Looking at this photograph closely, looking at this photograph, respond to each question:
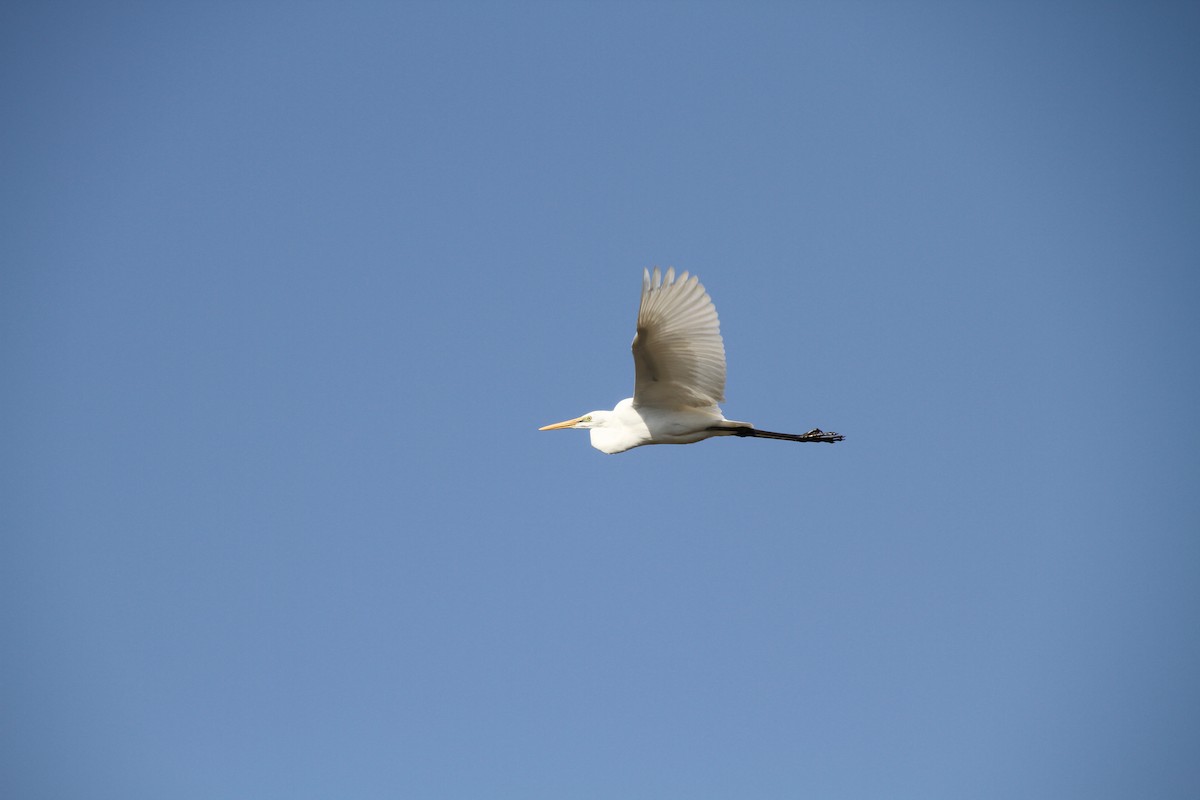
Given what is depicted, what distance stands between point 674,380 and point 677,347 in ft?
1.59

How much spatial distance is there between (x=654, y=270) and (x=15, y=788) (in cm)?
19101

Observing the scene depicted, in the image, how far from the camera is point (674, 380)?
39.8 feet

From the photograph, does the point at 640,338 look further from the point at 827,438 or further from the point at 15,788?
the point at 15,788

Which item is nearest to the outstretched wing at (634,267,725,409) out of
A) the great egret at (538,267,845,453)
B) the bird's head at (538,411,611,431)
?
Result: the great egret at (538,267,845,453)

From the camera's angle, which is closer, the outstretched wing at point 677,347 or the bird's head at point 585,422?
the outstretched wing at point 677,347

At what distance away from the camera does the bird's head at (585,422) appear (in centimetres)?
1337

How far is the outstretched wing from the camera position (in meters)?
11.4

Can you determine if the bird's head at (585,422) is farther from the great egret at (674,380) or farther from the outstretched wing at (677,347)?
the outstretched wing at (677,347)

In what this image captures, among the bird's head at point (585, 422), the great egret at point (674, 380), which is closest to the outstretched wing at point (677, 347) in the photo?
the great egret at point (674, 380)

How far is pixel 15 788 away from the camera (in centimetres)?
17175

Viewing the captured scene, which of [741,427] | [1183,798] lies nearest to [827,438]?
[741,427]

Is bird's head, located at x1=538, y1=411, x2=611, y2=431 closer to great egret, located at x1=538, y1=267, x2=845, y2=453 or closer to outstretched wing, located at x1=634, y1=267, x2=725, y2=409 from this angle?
great egret, located at x1=538, y1=267, x2=845, y2=453

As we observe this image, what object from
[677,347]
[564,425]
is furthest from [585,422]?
[677,347]

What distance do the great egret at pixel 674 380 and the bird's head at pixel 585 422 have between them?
14 millimetres
